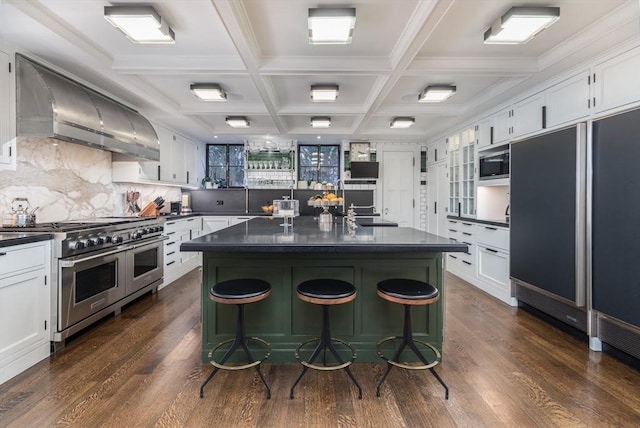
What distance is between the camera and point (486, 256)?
4.38 meters

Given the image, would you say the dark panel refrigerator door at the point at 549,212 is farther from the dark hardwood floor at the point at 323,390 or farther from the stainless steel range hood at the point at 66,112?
the stainless steel range hood at the point at 66,112

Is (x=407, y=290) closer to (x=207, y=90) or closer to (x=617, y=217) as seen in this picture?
(x=617, y=217)

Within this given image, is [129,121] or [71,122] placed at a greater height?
[129,121]

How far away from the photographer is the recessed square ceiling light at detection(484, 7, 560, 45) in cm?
226

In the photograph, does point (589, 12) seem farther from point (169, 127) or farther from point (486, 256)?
point (169, 127)

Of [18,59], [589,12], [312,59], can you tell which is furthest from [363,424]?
[18,59]

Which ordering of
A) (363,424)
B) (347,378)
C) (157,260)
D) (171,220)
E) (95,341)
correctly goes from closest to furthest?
1. (363,424)
2. (347,378)
3. (95,341)
4. (157,260)
5. (171,220)

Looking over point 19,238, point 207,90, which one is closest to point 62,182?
point 19,238

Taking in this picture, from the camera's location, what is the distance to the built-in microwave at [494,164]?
4.00 m

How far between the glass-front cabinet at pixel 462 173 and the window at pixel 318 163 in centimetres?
271

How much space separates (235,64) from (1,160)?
2096mm

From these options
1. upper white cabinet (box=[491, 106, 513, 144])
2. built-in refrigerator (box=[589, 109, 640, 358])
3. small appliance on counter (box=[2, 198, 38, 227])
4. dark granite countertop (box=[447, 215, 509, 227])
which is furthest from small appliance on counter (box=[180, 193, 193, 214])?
built-in refrigerator (box=[589, 109, 640, 358])

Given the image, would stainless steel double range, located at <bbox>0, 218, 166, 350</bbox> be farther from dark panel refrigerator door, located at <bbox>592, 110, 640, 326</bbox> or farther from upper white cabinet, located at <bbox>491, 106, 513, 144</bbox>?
upper white cabinet, located at <bbox>491, 106, 513, 144</bbox>

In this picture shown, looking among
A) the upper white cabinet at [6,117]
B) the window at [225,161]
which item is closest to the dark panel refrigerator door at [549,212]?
the upper white cabinet at [6,117]
